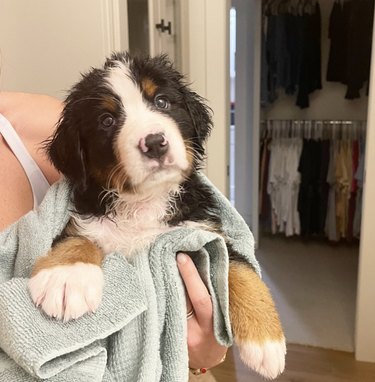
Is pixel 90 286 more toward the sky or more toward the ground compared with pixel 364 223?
more toward the sky

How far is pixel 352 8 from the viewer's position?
3.90 m

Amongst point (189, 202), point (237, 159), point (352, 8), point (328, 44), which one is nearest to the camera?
point (189, 202)

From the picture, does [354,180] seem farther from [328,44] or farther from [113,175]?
[113,175]

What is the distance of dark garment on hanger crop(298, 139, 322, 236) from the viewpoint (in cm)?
419

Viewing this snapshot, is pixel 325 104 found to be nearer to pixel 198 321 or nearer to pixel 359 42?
pixel 359 42

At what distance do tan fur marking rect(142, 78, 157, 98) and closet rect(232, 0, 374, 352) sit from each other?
9.53 feet

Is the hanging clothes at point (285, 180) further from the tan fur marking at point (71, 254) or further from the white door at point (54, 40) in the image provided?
the tan fur marking at point (71, 254)

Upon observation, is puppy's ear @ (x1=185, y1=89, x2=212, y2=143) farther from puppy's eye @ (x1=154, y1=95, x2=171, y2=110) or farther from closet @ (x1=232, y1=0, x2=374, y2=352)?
closet @ (x1=232, y1=0, x2=374, y2=352)

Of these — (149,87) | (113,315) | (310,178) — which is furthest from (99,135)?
(310,178)

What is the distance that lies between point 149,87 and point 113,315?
0.49m

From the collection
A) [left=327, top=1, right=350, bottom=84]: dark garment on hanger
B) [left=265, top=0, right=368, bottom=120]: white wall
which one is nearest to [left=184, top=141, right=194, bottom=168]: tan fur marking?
[left=327, top=1, right=350, bottom=84]: dark garment on hanger

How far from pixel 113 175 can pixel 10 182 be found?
368 millimetres

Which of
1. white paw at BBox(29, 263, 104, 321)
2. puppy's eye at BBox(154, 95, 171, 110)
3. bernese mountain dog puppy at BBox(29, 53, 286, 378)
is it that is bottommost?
white paw at BBox(29, 263, 104, 321)

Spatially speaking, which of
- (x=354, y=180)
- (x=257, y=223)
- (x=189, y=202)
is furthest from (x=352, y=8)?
(x=189, y=202)
